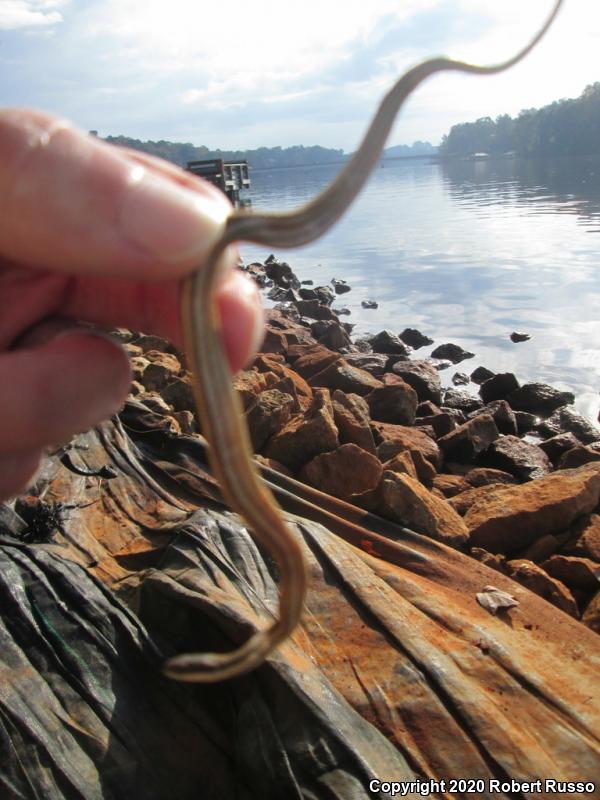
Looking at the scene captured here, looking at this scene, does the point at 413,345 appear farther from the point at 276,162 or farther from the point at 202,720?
the point at 276,162

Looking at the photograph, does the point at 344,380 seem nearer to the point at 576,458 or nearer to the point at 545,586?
the point at 576,458

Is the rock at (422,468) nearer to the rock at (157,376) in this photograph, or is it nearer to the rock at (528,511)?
the rock at (528,511)

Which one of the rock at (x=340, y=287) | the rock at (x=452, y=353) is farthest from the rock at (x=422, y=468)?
the rock at (x=340, y=287)


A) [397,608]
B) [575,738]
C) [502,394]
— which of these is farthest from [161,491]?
[502,394]

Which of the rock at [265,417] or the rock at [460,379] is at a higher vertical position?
the rock at [265,417]

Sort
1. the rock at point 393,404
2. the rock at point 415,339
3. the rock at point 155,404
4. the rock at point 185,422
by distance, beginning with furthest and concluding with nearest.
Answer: the rock at point 415,339
the rock at point 393,404
the rock at point 155,404
the rock at point 185,422
